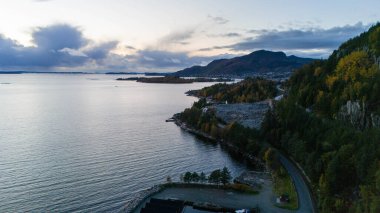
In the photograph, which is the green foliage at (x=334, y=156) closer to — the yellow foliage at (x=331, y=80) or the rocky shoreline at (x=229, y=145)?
the rocky shoreline at (x=229, y=145)

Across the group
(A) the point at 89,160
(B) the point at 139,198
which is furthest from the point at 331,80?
(A) the point at 89,160

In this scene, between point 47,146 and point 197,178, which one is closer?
point 197,178

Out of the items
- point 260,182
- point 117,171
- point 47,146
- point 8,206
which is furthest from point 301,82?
point 8,206

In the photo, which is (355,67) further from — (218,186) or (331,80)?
(218,186)

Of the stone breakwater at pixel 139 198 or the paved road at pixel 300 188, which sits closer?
the paved road at pixel 300 188

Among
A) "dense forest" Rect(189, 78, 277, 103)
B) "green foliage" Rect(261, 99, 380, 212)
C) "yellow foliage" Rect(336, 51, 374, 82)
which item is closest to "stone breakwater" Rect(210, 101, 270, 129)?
"green foliage" Rect(261, 99, 380, 212)

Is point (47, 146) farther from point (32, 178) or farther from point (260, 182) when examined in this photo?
point (260, 182)

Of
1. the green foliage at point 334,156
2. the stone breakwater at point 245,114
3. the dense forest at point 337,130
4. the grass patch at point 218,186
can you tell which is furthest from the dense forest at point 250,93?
the grass patch at point 218,186

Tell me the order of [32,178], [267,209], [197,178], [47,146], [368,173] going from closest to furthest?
[368,173], [267,209], [197,178], [32,178], [47,146]
